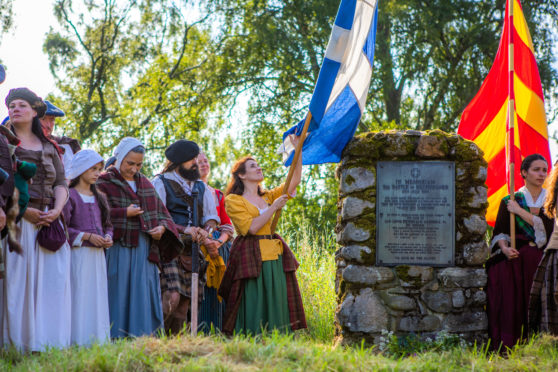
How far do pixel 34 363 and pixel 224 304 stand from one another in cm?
257

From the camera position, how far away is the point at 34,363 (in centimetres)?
404

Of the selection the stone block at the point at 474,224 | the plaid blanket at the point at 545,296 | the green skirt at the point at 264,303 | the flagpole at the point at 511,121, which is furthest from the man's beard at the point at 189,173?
the plaid blanket at the point at 545,296

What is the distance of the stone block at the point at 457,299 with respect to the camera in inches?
225

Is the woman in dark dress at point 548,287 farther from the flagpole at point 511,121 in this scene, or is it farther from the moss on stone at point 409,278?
the moss on stone at point 409,278

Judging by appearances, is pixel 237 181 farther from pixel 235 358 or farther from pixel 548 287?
pixel 548 287

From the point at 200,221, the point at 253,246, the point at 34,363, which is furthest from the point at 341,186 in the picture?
the point at 34,363

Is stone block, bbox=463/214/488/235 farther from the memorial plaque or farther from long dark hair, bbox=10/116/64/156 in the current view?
long dark hair, bbox=10/116/64/156

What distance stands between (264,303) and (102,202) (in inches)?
59.6

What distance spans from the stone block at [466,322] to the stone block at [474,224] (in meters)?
0.67

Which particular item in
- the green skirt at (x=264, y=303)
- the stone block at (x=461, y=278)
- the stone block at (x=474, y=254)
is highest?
the stone block at (x=474, y=254)

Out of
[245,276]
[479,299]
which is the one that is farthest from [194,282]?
[479,299]

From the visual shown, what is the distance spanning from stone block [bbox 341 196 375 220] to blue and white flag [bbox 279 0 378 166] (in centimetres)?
40

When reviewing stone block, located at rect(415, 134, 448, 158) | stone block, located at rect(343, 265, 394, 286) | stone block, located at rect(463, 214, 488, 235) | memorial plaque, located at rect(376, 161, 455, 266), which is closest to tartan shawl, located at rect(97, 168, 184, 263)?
stone block, located at rect(343, 265, 394, 286)

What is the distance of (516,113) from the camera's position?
693cm
